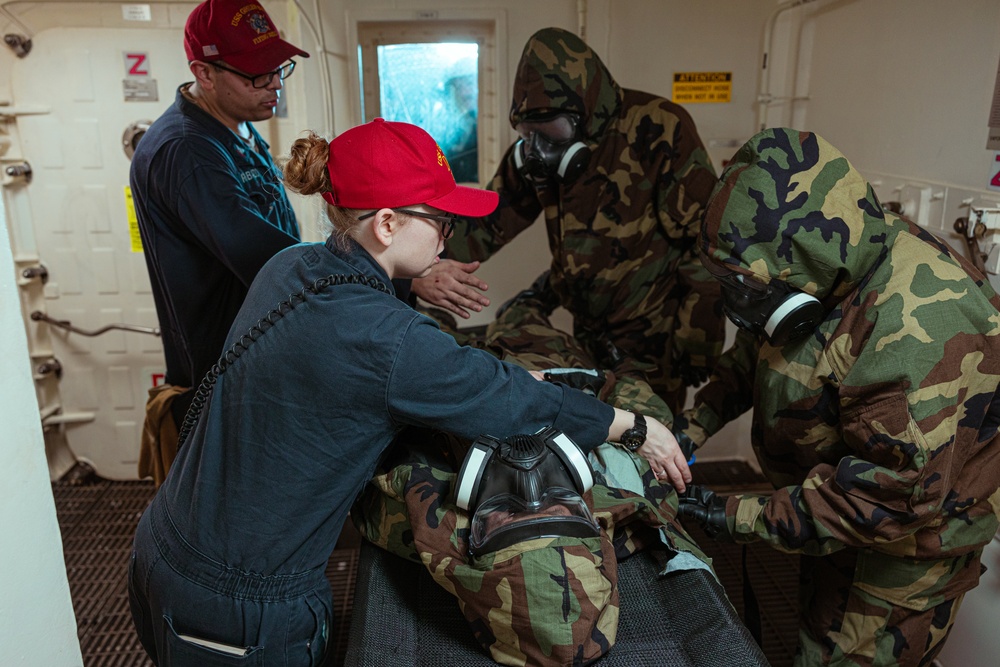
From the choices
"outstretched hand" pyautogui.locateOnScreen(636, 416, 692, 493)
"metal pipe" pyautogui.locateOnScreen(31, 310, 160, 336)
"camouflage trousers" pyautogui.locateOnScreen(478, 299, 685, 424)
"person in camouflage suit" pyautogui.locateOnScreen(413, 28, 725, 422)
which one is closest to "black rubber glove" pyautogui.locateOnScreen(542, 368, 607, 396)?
"camouflage trousers" pyautogui.locateOnScreen(478, 299, 685, 424)

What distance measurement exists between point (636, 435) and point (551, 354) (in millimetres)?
677

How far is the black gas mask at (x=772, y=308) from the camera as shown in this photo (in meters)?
1.55

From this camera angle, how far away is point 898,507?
59.1 inches

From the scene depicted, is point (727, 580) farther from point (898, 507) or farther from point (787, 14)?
point (787, 14)

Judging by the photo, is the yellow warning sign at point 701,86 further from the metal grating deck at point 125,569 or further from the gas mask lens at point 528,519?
the gas mask lens at point 528,519

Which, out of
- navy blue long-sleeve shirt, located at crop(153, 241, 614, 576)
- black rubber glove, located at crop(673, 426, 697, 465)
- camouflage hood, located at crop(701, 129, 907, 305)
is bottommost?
black rubber glove, located at crop(673, 426, 697, 465)

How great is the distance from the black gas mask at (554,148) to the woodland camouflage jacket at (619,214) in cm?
5

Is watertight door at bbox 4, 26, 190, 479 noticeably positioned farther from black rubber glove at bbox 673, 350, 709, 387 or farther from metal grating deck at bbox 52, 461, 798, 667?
black rubber glove at bbox 673, 350, 709, 387

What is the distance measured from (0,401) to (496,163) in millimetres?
2735

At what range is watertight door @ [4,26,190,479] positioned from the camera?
3291mm

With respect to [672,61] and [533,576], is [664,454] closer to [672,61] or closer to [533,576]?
[533,576]

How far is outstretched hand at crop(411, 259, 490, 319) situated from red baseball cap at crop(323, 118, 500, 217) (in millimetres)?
635

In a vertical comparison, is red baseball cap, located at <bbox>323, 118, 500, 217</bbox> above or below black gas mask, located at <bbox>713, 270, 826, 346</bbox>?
above

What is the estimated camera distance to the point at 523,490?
Answer: 4.33ft
